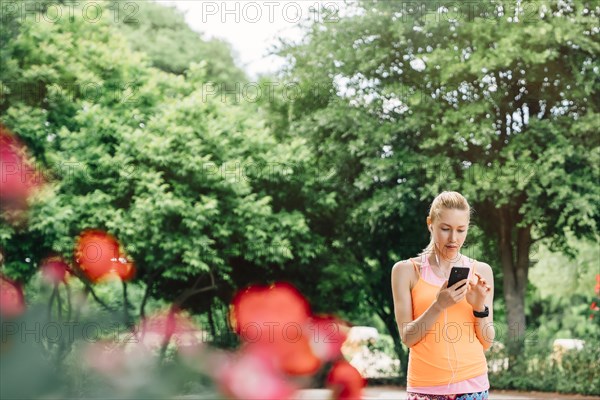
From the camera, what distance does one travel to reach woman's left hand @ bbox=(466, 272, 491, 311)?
280 cm

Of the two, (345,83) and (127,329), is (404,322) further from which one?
(345,83)

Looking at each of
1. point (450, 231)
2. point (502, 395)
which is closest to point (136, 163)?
point (502, 395)

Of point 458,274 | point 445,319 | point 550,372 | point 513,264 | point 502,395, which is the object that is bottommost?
point 502,395

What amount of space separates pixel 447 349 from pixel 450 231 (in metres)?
0.42

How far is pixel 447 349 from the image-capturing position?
9.37ft

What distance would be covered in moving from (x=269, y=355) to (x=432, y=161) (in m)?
13.2

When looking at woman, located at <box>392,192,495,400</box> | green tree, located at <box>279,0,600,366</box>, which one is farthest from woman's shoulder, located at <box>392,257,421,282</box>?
green tree, located at <box>279,0,600,366</box>

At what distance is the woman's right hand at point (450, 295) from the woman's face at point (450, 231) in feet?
0.65

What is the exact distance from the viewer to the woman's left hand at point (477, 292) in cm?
280

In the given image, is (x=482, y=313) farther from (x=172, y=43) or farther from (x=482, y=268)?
(x=172, y=43)

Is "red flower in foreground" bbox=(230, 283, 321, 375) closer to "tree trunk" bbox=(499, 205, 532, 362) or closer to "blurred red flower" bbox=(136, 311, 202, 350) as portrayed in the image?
"blurred red flower" bbox=(136, 311, 202, 350)

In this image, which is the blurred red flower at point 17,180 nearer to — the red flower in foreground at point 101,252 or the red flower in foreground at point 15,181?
the red flower in foreground at point 15,181

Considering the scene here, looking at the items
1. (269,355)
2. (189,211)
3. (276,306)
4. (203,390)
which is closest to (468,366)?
(276,306)

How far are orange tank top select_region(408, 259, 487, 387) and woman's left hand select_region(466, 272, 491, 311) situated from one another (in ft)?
0.12
